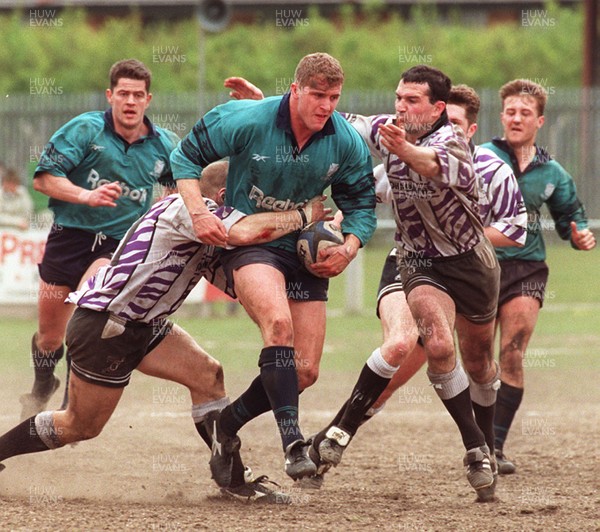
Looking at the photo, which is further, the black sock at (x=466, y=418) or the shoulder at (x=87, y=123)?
the shoulder at (x=87, y=123)

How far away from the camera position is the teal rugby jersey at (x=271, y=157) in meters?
6.77

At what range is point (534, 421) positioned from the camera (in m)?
10.4

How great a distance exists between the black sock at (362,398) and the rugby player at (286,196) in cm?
38

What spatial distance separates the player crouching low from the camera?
6.61m

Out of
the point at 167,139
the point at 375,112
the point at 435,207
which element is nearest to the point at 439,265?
the point at 435,207

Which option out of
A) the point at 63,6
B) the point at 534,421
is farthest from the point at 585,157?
the point at 63,6

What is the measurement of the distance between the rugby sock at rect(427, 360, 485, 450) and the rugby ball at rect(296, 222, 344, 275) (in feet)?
3.10

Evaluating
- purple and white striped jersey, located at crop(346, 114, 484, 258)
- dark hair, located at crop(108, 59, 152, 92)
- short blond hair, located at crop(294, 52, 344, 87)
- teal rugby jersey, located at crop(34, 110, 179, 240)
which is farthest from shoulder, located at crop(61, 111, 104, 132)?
short blond hair, located at crop(294, 52, 344, 87)

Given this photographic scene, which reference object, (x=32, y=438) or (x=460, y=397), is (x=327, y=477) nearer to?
(x=460, y=397)

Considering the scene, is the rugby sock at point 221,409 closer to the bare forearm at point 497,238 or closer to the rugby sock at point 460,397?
the rugby sock at point 460,397

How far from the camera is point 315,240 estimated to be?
679 cm

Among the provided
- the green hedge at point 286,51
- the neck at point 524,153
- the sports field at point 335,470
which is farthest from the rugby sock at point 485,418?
the green hedge at point 286,51

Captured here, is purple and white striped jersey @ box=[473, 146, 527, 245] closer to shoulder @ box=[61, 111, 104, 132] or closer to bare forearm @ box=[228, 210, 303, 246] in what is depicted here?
bare forearm @ box=[228, 210, 303, 246]

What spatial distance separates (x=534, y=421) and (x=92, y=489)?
14.0 ft
